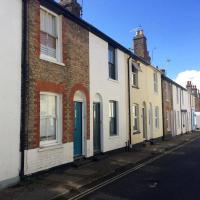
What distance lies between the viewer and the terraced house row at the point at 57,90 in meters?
9.50

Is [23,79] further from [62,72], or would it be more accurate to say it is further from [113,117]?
[113,117]

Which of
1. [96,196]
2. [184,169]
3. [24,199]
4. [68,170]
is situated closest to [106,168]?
[68,170]

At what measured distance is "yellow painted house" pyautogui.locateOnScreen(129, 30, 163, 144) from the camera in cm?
2066

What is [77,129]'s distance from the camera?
1337 centimetres

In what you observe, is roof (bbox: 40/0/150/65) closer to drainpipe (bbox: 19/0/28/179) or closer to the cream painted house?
drainpipe (bbox: 19/0/28/179)

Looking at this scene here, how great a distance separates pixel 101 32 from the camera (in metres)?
15.5

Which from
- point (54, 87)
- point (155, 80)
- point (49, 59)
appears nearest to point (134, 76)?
point (155, 80)

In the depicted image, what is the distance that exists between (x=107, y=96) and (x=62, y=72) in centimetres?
448

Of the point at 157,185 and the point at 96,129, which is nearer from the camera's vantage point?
the point at 157,185

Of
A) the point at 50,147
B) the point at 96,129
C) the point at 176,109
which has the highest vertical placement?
the point at 176,109

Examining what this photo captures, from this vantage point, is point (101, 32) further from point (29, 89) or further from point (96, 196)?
point (96, 196)

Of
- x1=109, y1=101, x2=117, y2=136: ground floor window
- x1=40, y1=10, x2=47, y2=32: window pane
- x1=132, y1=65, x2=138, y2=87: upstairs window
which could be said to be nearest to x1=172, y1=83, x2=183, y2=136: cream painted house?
x1=132, y1=65, x2=138, y2=87: upstairs window

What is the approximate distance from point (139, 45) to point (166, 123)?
809 cm

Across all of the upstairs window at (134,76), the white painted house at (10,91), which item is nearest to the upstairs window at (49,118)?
the white painted house at (10,91)
